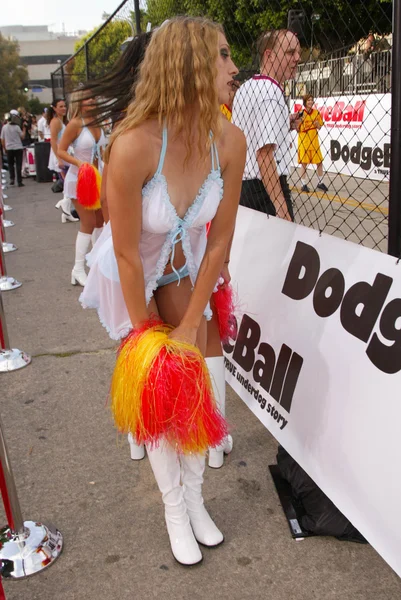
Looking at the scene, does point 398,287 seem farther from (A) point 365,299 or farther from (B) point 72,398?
(B) point 72,398

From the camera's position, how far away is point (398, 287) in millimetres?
2094

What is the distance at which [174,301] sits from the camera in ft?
7.46

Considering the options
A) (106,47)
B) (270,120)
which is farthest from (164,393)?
(106,47)

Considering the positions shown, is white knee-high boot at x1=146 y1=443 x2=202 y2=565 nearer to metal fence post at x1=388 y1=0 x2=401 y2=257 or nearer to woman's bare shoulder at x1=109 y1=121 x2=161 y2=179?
woman's bare shoulder at x1=109 y1=121 x2=161 y2=179

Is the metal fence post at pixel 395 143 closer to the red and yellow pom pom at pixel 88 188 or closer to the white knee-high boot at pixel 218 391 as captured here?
the white knee-high boot at pixel 218 391

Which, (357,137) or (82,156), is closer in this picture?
(82,156)

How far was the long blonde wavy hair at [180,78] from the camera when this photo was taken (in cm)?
189

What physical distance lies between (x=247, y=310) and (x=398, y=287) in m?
1.21

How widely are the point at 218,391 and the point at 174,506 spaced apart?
0.55m

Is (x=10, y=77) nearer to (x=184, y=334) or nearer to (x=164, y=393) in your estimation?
(x=184, y=334)

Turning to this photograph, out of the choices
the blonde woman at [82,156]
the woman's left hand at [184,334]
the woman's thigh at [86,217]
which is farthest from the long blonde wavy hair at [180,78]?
the woman's thigh at [86,217]

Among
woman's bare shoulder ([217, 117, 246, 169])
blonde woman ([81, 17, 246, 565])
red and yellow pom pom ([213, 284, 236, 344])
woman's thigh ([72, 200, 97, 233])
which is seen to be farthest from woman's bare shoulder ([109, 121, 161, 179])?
woman's thigh ([72, 200, 97, 233])

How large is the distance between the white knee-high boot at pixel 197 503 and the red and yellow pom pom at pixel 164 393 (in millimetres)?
188

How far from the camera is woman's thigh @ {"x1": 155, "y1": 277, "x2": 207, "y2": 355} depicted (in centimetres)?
227
